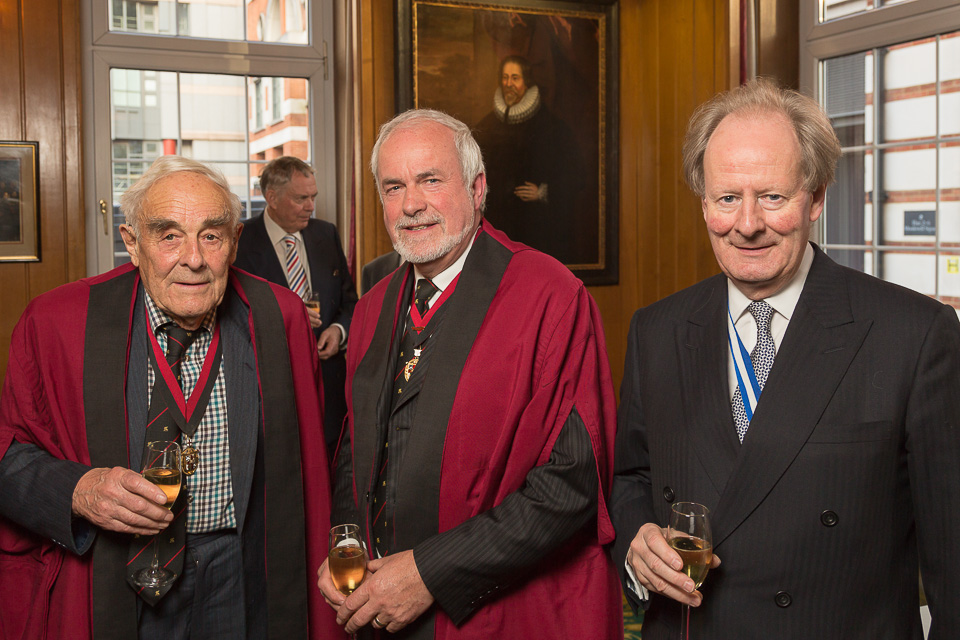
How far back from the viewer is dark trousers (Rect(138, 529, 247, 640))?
6.12ft

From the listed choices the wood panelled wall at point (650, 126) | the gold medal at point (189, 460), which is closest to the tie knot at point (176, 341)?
the gold medal at point (189, 460)

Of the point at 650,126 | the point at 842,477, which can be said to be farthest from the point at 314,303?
the point at 650,126

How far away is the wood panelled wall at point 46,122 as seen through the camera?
4766 mm

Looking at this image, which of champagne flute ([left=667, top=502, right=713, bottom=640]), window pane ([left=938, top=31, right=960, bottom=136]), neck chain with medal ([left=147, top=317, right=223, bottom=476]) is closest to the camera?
champagne flute ([left=667, top=502, right=713, bottom=640])

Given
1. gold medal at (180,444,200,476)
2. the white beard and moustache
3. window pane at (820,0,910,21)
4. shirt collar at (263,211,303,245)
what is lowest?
gold medal at (180,444,200,476)

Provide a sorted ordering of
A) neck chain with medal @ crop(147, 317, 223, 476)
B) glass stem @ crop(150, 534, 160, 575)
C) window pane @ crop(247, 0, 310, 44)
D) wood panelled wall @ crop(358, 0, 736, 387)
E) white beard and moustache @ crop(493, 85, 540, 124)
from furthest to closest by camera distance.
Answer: white beard and moustache @ crop(493, 85, 540, 124) → window pane @ crop(247, 0, 310, 44) → wood panelled wall @ crop(358, 0, 736, 387) → neck chain with medal @ crop(147, 317, 223, 476) → glass stem @ crop(150, 534, 160, 575)

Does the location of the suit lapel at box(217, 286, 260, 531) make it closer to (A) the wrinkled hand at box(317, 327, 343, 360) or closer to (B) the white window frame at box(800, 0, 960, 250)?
(A) the wrinkled hand at box(317, 327, 343, 360)

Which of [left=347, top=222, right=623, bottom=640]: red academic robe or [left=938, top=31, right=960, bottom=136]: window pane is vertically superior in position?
[left=938, top=31, right=960, bottom=136]: window pane

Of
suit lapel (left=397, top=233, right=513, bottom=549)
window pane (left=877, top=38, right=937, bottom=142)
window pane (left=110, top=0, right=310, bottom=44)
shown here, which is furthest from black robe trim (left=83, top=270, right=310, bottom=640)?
window pane (left=110, top=0, right=310, bottom=44)

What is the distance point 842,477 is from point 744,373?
28 centimetres

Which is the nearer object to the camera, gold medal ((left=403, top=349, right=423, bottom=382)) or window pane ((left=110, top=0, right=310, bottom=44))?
gold medal ((left=403, top=349, right=423, bottom=382))

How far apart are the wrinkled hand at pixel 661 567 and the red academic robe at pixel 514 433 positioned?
0.28 m

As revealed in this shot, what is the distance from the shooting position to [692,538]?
1.42 metres

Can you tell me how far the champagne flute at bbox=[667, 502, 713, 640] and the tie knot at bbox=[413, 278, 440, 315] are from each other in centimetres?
91
